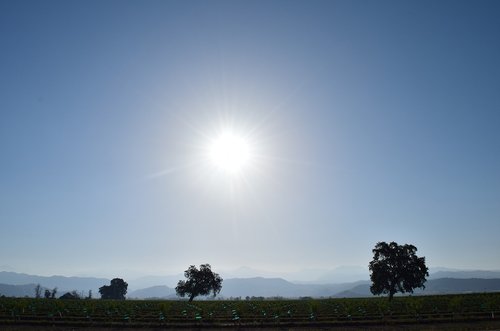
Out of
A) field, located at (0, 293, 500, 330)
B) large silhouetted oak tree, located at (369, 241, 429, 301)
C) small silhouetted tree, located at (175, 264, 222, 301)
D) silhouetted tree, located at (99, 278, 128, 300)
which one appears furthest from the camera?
silhouetted tree, located at (99, 278, 128, 300)

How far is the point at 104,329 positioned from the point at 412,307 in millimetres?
45012

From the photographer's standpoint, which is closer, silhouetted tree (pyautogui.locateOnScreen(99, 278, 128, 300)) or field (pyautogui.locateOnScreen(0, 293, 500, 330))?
field (pyautogui.locateOnScreen(0, 293, 500, 330))

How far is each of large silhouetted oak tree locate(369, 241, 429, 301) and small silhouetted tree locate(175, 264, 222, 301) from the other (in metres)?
42.6

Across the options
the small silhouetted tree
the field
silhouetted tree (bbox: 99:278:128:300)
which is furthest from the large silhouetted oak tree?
silhouetted tree (bbox: 99:278:128:300)

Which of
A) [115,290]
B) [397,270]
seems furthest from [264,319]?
[115,290]

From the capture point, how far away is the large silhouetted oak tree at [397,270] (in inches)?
3199

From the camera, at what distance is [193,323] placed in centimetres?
4484

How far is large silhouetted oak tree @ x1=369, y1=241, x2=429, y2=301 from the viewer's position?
267 ft

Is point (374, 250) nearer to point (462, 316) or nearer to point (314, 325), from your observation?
point (462, 316)

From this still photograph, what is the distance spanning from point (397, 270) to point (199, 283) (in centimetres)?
5151

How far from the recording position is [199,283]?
96125 mm

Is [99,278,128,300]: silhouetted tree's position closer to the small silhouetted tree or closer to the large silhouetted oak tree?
the small silhouetted tree

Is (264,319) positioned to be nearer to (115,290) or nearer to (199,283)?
(199,283)

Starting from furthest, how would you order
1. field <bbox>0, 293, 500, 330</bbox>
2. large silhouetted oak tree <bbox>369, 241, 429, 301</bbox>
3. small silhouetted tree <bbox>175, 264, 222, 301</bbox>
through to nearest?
1. small silhouetted tree <bbox>175, 264, 222, 301</bbox>
2. large silhouetted oak tree <bbox>369, 241, 429, 301</bbox>
3. field <bbox>0, 293, 500, 330</bbox>
